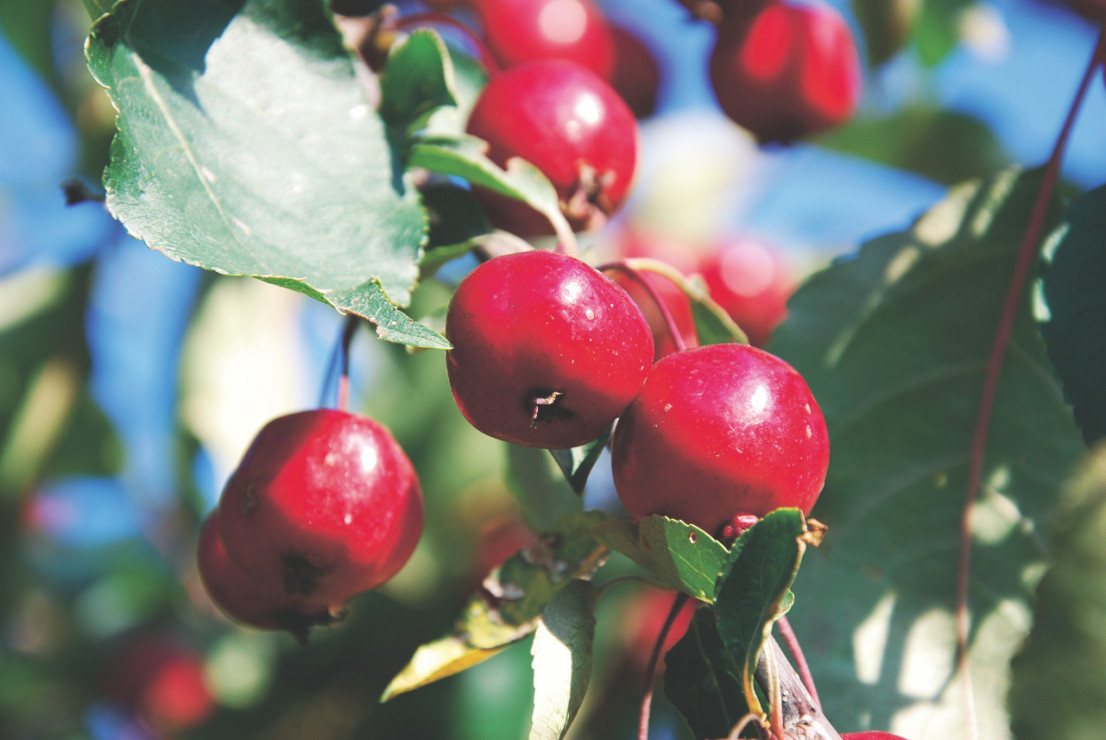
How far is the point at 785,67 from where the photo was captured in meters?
1.42

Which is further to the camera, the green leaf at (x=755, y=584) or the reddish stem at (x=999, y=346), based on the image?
the reddish stem at (x=999, y=346)

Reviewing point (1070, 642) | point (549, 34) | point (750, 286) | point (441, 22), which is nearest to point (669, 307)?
point (750, 286)

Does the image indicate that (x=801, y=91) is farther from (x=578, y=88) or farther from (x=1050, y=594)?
(x=1050, y=594)

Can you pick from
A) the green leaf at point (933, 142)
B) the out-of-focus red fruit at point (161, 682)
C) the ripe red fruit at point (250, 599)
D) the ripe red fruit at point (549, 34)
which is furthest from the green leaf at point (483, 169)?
the out-of-focus red fruit at point (161, 682)

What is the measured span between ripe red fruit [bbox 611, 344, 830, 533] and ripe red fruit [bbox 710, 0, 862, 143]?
2.67ft

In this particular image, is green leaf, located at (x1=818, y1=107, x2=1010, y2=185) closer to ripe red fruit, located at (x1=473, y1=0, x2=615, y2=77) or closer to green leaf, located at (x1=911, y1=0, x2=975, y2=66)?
green leaf, located at (x1=911, y1=0, x2=975, y2=66)

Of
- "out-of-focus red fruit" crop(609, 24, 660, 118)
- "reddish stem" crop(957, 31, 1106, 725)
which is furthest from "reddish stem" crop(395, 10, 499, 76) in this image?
"reddish stem" crop(957, 31, 1106, 725)

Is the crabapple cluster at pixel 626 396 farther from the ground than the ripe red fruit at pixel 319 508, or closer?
farther from the ground

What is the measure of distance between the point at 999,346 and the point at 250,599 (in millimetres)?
967

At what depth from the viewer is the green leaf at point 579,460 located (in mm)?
826

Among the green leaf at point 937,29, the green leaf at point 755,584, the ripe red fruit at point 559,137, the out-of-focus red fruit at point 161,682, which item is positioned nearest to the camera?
the green leaf at point 755,584

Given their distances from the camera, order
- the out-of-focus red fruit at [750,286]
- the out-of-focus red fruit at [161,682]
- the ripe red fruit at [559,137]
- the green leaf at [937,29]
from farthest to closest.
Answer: the out-of-focus red fruit at [161,682] < the out-of-focus red fruit at [750,286] < the green leaf at [937,29] < the ripe red fruit at [559,137]

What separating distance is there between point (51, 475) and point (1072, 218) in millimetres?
2428

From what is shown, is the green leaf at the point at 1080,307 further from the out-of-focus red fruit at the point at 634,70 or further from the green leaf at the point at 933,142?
the green leaf at the point at 933,142
